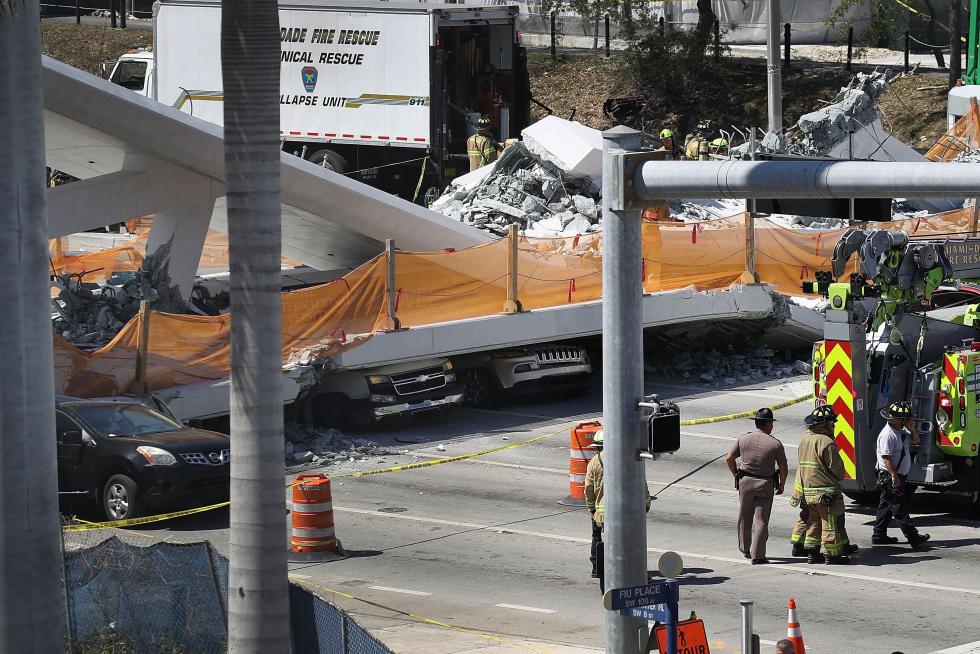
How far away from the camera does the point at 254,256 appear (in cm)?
952

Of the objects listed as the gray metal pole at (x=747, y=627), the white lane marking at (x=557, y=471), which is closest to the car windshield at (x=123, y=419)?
the white lane marking at (x=557, y=471)

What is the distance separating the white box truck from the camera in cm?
3262

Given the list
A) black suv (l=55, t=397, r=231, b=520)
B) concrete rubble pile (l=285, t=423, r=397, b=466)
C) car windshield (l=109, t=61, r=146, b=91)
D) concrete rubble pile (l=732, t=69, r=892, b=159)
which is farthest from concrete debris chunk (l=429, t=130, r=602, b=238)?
car windshield (l=109, t=61, r=146, b=91)

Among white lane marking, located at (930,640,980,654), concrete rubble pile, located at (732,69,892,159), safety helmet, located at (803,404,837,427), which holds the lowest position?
white lane marking, located at (930,640,980,654)

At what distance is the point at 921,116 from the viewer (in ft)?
134

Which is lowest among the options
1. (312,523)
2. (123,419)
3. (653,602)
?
(312,523)

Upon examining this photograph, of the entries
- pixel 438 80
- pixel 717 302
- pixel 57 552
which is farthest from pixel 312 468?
pixel 438 80

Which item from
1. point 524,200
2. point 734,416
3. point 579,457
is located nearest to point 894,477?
point 579,457

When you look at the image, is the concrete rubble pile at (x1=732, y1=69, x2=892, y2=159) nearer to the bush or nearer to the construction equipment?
the bush

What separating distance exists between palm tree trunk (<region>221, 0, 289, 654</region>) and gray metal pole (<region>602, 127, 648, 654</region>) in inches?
84.0

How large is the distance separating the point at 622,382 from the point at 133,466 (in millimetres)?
7369

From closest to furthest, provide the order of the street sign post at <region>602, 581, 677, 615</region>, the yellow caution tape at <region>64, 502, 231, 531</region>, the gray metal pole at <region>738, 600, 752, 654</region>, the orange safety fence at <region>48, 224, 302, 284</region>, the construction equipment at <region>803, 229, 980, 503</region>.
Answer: the street sign post at <region>602, 581, 677, 615</region>
the gray metal pole at <region>738, 600, 752, 654</region>
the construction equipment at <region>803, 229, 980, 503</region>
the yellow caution tape at <region>64, 502, 231, 531</region>
the orange safety fence at <region>48, 224, 302, 284</region>

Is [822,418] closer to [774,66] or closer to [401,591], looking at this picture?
[401,591]

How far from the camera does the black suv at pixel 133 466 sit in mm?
16125
